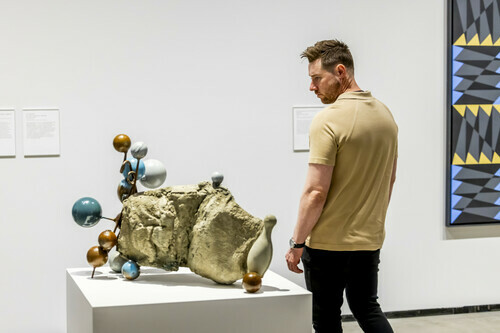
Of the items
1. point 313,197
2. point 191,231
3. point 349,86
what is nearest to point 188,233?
point 191,231

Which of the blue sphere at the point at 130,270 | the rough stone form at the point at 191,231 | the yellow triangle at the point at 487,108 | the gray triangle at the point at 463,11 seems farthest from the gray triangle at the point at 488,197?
the blue sphere at the point at 130,270

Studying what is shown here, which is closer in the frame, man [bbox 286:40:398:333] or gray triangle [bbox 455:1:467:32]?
man [bbox 286:40:398:333]

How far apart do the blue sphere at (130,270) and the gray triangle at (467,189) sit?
2763mm

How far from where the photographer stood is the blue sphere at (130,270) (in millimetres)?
2981

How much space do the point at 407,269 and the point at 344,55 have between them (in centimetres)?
244

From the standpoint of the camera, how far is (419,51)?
4.90m

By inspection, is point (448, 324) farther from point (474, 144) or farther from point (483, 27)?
point (483, 27)

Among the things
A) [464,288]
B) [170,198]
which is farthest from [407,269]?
[170,198]

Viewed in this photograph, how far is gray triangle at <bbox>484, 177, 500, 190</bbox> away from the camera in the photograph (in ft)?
16.4

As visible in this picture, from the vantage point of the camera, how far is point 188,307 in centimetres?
261

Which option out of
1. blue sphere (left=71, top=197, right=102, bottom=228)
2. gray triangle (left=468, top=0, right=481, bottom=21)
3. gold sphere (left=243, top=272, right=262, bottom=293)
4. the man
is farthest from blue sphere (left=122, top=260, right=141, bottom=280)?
gray triangle (left=468, top=0, right=481, bottom=21)

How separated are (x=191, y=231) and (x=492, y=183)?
287 cm

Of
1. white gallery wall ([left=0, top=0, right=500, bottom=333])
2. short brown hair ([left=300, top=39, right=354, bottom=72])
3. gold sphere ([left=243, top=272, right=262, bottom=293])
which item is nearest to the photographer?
gold sphere ([left=243, top=272, right=262, bottom=293])

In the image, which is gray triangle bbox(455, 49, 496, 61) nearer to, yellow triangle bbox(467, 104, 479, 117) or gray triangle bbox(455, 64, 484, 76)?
gray triangle bbox(455, 64, 484, 76)
